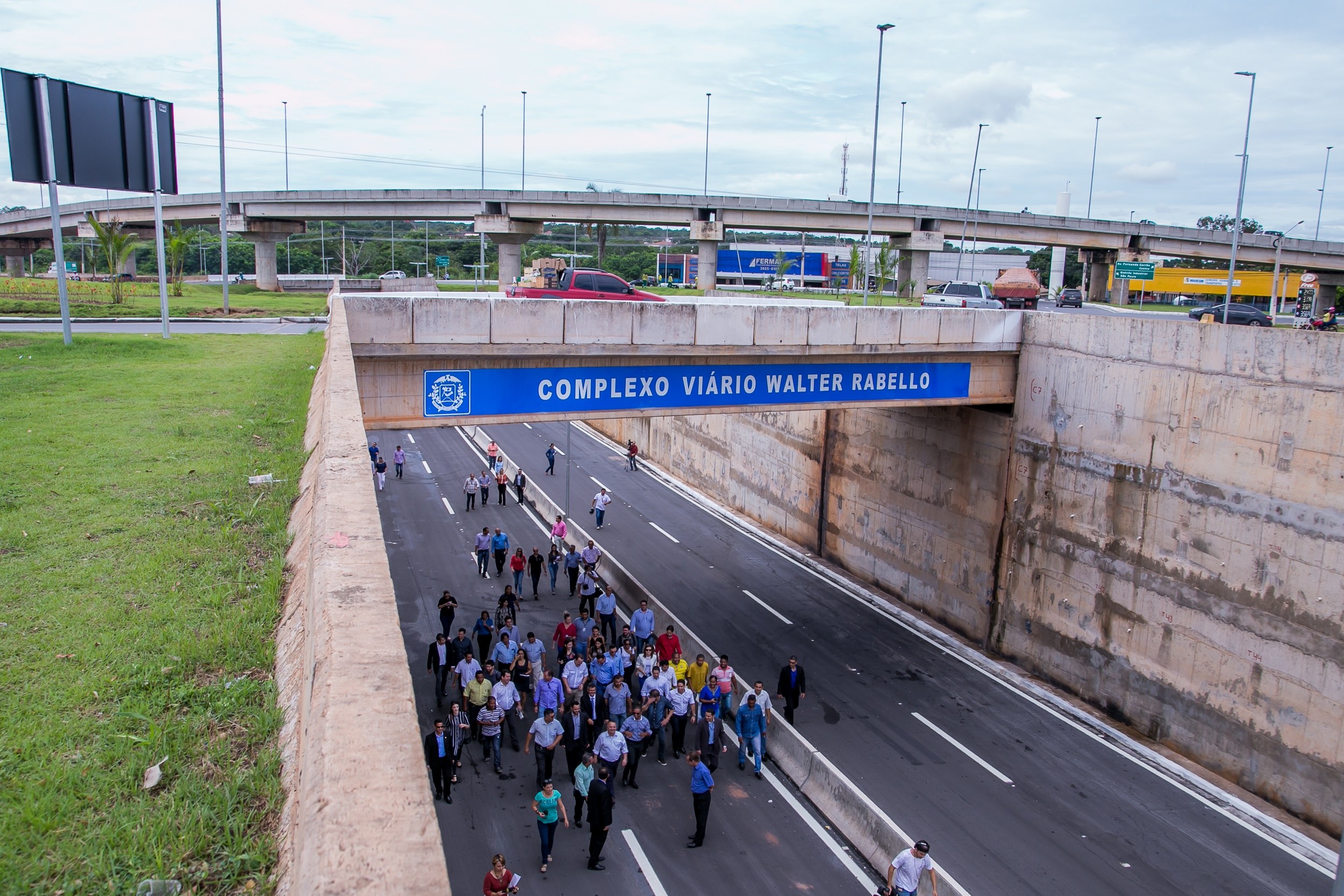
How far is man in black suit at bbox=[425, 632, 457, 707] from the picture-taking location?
1606 cm

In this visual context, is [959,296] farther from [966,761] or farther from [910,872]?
[910,872]

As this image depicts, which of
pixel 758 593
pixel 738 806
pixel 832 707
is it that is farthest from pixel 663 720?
pixel 758 593

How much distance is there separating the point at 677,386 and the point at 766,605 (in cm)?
883

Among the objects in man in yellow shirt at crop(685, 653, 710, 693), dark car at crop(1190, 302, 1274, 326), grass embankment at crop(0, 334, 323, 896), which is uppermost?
dark car at crop(1190, 302, 1274, 326)

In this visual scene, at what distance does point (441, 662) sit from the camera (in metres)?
16.2

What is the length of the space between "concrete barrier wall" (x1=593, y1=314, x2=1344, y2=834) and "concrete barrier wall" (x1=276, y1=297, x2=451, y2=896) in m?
16.0

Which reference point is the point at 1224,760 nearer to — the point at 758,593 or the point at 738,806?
the point at 738,806

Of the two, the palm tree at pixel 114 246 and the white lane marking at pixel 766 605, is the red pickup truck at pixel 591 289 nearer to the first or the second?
the white lane marking at pixel 766 605

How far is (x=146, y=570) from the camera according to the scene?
730 centimetres

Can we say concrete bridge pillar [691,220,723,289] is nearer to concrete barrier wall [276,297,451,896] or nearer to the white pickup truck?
the white pickup truck

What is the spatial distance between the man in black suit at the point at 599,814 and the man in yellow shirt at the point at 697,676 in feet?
13.3

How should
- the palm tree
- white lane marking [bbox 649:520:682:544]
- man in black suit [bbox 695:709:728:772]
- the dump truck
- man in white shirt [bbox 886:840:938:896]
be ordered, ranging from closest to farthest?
man in white shirt [bbox 886:840:938:896] → man in black suit [bbox 695:709:728:772] → white lane marking [bbox 649:520:682:544] → the palm tree → the dump truck

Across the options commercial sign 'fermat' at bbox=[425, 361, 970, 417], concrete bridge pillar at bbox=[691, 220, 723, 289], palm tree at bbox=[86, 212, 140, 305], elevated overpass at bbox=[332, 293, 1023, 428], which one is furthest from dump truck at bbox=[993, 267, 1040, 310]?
palm tree at bbox=[86, 212, 140, 305]

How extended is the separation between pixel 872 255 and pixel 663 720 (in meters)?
104
